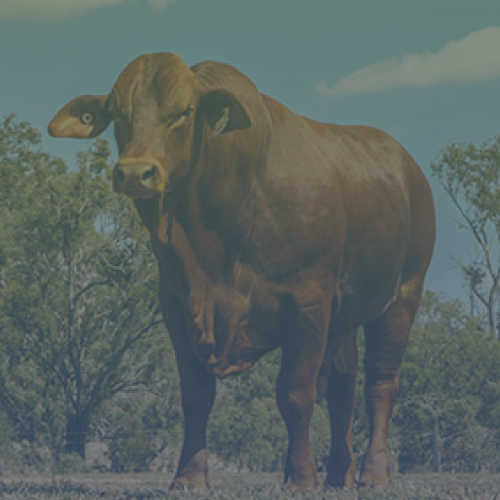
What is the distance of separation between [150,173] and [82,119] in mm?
1289

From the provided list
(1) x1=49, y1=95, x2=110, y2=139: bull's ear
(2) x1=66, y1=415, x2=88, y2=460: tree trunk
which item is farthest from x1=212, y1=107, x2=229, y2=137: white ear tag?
(2) x1=66, y1=415, x2=88, y2=460: tree trunk

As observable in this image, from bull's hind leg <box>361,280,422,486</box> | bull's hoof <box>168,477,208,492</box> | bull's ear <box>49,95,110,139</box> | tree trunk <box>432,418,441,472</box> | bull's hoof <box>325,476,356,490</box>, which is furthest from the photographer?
tree trunk <box>432,418,441,472</box>

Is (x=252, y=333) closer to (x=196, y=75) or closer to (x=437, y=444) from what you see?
(x=196, y=75)

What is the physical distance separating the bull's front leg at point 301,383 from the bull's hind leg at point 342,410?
1440 mm

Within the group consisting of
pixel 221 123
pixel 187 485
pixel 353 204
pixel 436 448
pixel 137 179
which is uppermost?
pixel 221 123

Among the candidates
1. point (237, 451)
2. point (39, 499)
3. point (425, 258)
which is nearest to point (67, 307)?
point (237, 451)

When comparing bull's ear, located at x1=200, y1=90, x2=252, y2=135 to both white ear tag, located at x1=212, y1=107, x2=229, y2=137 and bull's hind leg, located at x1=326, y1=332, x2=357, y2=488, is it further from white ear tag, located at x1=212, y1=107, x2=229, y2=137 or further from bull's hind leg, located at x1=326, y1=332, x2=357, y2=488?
bull's hind leg, located at x1=326, y1=332, x2=357, y2=488

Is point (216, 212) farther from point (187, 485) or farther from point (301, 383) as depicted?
point (187, 485)

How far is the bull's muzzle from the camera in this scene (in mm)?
6445

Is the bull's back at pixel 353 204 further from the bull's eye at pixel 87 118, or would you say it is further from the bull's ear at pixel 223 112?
the bull's eye at pixel 87 118

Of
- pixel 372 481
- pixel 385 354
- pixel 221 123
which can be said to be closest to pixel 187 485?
pixel 372 481

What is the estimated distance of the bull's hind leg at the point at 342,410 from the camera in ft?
30.3

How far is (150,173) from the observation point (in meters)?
6.52

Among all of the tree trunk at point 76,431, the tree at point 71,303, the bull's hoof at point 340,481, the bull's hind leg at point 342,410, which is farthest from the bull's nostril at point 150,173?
the tree trunk at point 76,431
